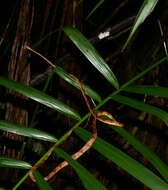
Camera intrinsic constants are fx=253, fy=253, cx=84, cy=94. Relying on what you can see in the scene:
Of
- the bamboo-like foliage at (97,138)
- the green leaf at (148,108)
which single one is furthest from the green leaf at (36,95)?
the green leaf at (148,108)

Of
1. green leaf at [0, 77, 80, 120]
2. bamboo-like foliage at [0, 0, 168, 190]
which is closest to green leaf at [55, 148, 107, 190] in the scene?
bamboo-like foliage at [0, 0, 168, 190]

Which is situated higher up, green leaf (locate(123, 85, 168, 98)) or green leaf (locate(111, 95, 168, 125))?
green leaf (locate(123, 85, 168, 98))

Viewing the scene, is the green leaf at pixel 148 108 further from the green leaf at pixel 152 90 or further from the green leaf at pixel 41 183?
the green leaf at pixel 41 183

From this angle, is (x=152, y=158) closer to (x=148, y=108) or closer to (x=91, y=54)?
(x=148, y=108)

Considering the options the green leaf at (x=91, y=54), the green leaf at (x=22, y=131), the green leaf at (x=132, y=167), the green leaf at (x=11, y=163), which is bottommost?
the green leaf at (x=132, y=167)

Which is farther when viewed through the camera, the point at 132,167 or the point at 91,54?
the point at 91,54

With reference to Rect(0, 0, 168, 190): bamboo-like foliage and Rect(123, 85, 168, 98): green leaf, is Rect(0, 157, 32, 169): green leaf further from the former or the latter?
Rect(123, 85, 168, 98): green leaf

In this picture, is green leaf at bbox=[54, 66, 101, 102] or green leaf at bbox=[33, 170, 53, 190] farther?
green leaf at bbox=[54, 66, 101, 102]

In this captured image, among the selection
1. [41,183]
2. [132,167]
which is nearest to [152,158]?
[132,167]

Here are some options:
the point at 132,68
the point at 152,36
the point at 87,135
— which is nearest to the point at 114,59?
the point at 132,68
